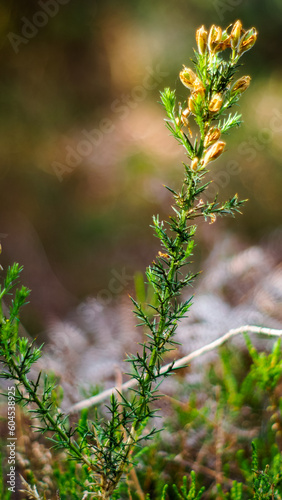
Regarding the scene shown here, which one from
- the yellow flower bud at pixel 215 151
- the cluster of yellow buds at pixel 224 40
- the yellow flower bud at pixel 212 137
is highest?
the cluster of yellow buds at pixel 224 40

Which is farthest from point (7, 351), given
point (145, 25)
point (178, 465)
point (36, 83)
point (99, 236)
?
point (145, 25)

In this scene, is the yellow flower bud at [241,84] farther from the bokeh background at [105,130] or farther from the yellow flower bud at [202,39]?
the bokeh background at [105,130]

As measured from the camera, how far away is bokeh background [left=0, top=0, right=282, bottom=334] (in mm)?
1462

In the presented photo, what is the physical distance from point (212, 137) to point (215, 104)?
19 millimetres

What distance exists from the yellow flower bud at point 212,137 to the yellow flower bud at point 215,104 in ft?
0.04

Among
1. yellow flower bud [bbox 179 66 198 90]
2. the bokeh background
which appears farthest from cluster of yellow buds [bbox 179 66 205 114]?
the bokeh background

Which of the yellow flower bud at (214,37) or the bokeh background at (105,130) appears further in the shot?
the bokeh background at (105,130)

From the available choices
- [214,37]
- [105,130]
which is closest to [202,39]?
[214,37]

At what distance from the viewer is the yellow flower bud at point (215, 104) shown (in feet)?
0.76

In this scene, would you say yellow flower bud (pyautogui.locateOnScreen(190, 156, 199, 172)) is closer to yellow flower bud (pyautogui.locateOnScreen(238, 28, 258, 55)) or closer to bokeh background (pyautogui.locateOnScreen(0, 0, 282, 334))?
yellow flower bud (pyautogui.locateOnScreen(238, 28, 258, 55))

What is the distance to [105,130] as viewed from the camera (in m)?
1.58

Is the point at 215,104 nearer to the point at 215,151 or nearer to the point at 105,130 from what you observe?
the point at 215,151

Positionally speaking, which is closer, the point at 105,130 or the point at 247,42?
the point at 247,42

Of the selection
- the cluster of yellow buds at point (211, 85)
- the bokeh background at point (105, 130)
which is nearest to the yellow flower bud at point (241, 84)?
the cluster of yellow buds at point (211, 85)
